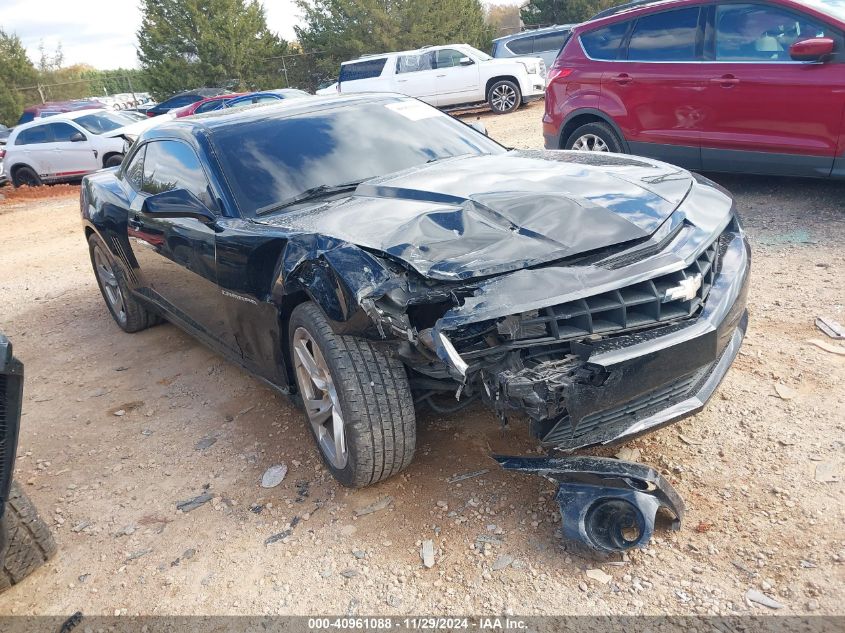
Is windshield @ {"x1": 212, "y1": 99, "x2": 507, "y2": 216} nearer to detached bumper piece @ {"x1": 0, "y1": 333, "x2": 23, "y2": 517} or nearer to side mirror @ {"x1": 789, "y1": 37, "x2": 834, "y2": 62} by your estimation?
detached bumper piece @ {"x1": 0, "y1": 333, "x2": 23, "y2": 517}

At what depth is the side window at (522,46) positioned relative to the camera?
18750 mm

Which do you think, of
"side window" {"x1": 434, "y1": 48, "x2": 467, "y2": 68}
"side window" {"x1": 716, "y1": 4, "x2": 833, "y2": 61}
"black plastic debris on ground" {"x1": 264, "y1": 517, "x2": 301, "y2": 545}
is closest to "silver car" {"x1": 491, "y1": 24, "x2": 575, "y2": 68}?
"side window" {"x1": 434, "y1": 48, "x2": 467, "y2": 68}

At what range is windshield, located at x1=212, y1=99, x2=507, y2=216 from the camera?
11.1 feet

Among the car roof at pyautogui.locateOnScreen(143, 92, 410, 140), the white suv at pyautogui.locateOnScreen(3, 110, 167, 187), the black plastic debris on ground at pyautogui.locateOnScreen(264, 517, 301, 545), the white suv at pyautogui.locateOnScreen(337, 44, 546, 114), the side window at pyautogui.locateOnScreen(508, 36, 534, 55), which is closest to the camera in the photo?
the black plastic debris on ground at pyautogui.locateOnScreen(264, 517, 301, 545)

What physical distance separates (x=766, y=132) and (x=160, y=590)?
17.8 ft

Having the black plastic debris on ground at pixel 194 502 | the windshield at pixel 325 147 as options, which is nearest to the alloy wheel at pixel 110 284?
the windshield at pixel 325 147

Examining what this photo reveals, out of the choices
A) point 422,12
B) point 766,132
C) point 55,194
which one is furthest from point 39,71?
point 766,132

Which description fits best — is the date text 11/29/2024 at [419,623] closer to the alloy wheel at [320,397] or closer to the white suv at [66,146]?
the alloy wheel at [320,397]

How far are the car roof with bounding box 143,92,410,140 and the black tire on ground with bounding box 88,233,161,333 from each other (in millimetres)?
1201

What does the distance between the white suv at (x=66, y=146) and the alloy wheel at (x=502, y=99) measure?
7.66 metres

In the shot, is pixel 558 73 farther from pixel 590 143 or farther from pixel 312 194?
pixel 312 194

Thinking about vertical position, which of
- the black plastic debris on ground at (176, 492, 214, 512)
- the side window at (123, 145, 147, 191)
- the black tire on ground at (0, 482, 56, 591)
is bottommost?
the black plastic debris on ground at (176, 492, 214, 512)

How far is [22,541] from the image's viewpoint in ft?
8.70

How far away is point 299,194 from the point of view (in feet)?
10.9
